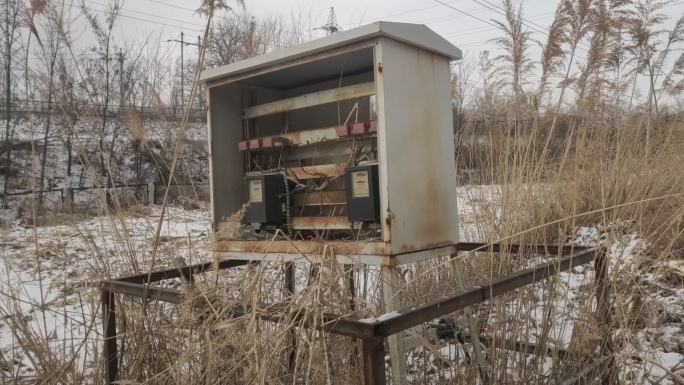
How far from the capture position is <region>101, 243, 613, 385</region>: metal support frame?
897 millimetres

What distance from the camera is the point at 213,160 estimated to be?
2023 mm

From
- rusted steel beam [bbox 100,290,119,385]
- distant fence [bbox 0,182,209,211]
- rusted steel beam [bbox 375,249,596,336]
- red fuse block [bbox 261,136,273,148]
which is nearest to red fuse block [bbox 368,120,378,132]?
red fuse block [bbox 261,136,273,148]

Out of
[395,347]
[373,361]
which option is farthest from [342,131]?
[373,361]

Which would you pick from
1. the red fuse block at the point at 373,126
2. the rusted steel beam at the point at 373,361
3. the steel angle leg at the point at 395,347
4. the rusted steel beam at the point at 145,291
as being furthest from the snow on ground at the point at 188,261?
the rusted steel beam at the point at 373,361

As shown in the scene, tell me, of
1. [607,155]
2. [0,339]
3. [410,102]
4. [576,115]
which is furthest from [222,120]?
[607,155]

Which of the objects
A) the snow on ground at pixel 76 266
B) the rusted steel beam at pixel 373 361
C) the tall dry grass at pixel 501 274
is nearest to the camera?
the rusted steel beam at pixel 373 361

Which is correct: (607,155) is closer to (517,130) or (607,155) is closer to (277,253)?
(517,130)

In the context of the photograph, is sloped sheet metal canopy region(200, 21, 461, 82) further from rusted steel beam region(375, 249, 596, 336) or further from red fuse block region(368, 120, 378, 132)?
rusted steel beam region(375, 249, 596, 336)

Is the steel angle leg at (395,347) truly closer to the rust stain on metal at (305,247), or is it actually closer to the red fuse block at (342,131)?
the rust stain on metal at (305,247)

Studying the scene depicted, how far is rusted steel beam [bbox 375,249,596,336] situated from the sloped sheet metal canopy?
747 mm

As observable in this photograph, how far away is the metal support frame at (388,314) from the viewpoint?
2.94 ft

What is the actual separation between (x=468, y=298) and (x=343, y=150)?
91 cm

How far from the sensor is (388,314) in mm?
958

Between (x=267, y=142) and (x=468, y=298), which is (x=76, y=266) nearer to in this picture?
(x=267, y=142)
